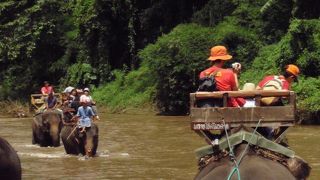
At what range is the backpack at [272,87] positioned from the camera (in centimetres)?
658

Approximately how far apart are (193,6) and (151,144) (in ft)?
62.0

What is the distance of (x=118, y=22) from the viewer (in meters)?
38.7

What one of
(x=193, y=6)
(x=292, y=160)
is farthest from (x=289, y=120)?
(x=193, y=6)

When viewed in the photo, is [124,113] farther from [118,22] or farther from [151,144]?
[151,144]

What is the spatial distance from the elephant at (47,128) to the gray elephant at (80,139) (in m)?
1.09

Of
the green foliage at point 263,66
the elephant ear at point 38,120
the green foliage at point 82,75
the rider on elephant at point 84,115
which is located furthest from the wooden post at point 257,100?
the green foliage at point 82,75

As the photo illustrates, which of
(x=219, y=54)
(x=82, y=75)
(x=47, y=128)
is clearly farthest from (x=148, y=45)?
(x=219, y=54)

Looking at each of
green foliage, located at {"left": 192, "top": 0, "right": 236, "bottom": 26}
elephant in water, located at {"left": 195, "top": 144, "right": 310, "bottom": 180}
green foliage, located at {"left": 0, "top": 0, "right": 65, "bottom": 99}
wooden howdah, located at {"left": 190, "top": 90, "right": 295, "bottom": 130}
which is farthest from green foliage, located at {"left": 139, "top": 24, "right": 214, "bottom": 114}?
elephant in water, located at {"left": 195, "top": 144, "right": 310, "bottom": 180}

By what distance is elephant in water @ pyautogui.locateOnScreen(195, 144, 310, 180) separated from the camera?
5324 mm

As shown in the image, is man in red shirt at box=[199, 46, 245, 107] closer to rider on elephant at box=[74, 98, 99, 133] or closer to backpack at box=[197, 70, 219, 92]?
backpack at box=[197, 70, 219, 92]

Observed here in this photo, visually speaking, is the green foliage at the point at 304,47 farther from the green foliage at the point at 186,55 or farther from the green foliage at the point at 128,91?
the green foliage at the point at 128,91

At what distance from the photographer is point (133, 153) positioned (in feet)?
56.3

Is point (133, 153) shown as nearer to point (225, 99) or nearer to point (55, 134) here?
point (55, 134)

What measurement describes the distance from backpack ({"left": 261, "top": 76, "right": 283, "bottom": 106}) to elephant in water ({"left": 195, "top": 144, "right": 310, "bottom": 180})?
911 mm
